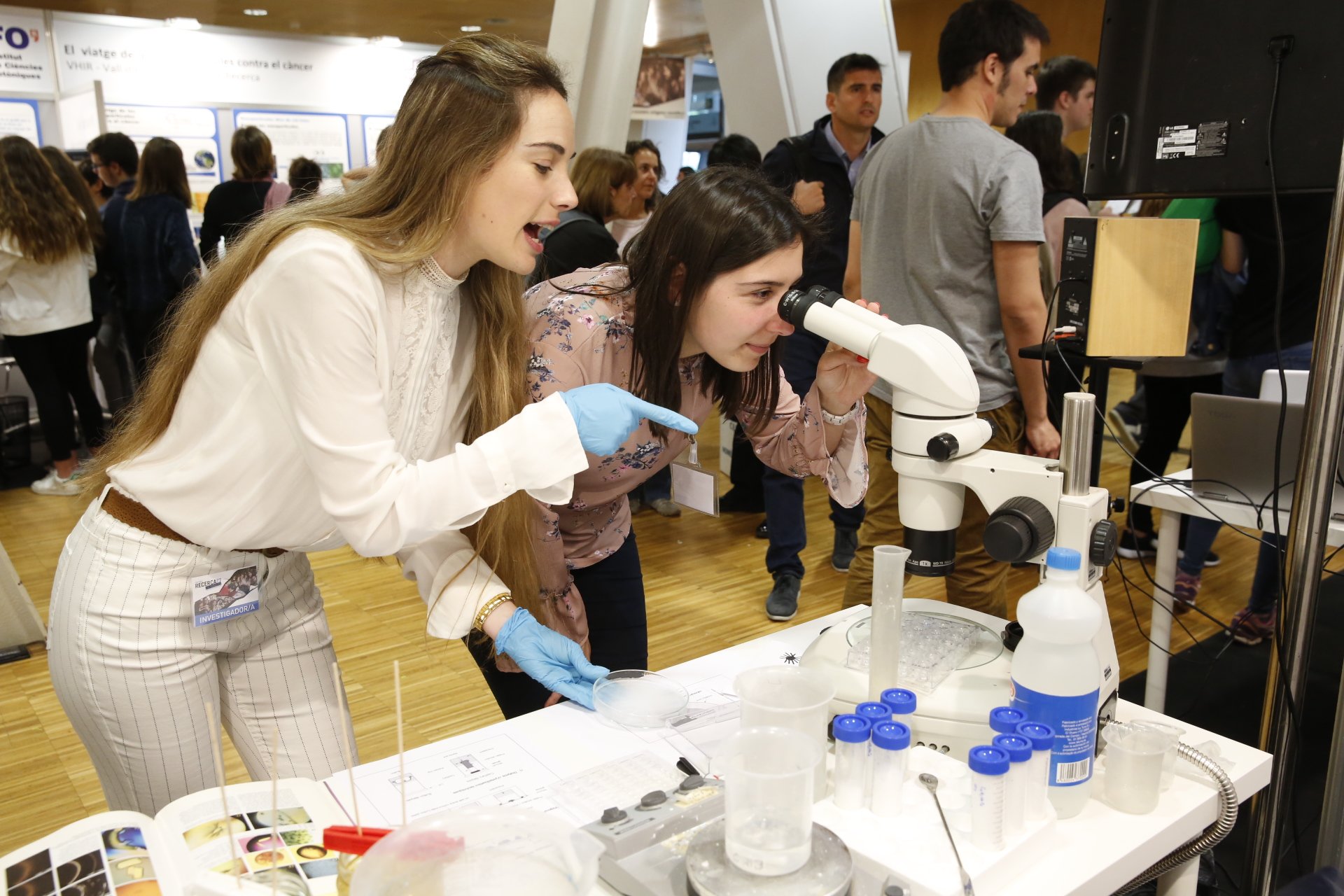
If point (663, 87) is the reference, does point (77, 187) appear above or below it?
below

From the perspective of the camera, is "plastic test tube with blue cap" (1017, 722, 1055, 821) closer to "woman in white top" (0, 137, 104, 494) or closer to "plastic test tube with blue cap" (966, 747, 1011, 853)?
"plastic test tube with blue cap" (966, 747, 1011, 853)

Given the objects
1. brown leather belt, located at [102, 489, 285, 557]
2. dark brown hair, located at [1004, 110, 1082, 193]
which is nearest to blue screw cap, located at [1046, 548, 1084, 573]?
brown leather belt, located at [102, 489, 285, 557]

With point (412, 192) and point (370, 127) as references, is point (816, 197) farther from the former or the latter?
point (370, 127)

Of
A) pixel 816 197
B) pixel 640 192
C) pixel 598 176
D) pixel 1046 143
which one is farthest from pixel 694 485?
pixel 640 192

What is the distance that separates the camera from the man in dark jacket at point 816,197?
3201 mm

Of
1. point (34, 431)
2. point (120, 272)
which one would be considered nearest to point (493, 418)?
point (120, 272)

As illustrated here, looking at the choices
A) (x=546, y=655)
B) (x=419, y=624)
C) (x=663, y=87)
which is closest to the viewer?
(x=546, y=655)

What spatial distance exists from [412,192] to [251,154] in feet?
12.3

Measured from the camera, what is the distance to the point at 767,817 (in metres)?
0.85

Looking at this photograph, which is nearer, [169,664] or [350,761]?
[350,761]

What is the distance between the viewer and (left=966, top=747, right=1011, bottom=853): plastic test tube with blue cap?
2.88 ft

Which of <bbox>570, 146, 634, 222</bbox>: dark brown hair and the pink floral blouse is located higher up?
<bbox>570, 146, 634, 222</bbox>: dark brown hair

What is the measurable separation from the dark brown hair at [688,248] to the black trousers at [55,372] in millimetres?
3905

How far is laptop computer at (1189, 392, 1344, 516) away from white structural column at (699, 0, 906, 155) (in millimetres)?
2268
